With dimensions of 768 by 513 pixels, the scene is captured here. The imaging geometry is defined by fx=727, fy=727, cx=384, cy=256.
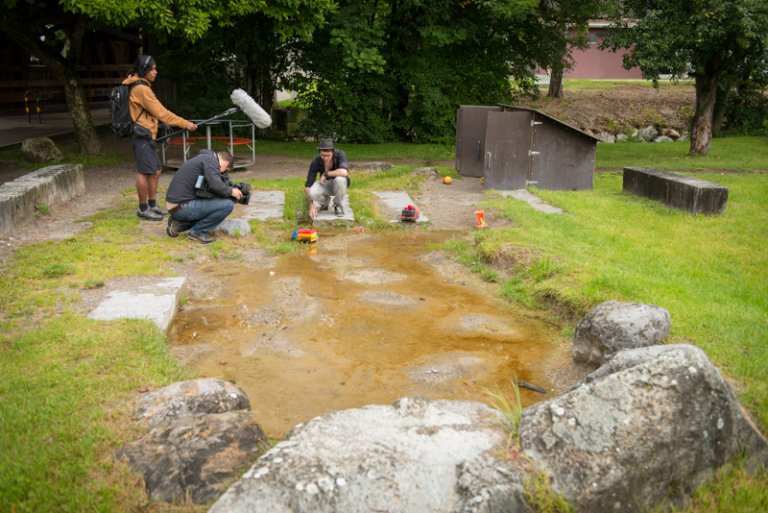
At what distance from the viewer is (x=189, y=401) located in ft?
12.9

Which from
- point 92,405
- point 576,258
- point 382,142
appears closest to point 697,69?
point 382,142

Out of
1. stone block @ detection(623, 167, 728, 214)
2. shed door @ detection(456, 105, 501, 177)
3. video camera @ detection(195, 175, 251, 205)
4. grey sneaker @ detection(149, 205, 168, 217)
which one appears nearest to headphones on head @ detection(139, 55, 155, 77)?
grey sneaker @ detection(149, 205, 168, 217)

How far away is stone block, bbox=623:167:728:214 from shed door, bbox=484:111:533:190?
5.88ft

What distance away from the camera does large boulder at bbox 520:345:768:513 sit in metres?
A: 3.14

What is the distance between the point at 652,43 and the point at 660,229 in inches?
279

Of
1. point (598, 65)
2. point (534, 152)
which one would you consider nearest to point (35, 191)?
point (534, 152)

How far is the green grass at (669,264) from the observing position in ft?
16.5

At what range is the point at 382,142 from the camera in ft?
61.6

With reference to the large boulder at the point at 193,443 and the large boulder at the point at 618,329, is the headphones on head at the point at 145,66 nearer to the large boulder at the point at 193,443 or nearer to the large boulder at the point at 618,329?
the large boulder at the point at 193,443

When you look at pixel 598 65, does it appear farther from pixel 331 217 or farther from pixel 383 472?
pixel 383 472

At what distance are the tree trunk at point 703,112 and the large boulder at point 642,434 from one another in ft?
48.4

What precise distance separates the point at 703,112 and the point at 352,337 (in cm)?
1394

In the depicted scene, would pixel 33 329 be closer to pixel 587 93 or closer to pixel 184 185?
pixel 184 185

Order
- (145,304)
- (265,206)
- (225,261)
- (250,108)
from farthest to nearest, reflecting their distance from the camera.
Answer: (250,108)
(265,206)
(225,261)
(145,304)
